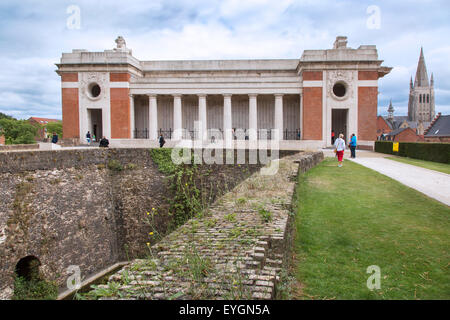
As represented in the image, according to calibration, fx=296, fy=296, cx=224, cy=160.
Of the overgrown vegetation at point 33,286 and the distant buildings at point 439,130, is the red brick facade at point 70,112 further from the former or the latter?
the distant buildings at point 439,130

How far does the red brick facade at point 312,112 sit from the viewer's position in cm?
3061

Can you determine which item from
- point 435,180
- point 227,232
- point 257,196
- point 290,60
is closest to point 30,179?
point 257,196

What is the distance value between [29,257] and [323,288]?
10427 mm

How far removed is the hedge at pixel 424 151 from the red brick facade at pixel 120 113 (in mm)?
25078

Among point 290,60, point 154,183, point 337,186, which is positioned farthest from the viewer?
point 290,60

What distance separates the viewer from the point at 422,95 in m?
91.4

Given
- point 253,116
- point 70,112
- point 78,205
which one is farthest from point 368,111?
point 70,112

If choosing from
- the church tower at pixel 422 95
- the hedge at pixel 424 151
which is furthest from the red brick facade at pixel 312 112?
the church tower at pixel 422 95

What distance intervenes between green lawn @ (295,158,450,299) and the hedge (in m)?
10.4

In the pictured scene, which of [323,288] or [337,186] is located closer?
[323,288]

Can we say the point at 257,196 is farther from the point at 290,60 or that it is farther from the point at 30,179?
the point at 290,60

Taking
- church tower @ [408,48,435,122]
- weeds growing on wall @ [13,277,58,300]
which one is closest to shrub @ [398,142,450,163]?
weeds growing on wall @ [13,277,58,300]

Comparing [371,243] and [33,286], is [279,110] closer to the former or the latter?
[33,286]
